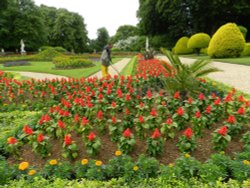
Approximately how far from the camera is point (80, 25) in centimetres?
5494

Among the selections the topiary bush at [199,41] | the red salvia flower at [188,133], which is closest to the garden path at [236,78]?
the red salvia flower at [188,133]

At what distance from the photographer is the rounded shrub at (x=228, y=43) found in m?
19.2

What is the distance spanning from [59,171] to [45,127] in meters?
1.15

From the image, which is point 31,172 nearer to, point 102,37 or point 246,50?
point 246,50

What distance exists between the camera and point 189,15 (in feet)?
122

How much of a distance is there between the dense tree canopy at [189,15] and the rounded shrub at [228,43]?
14.6 metres

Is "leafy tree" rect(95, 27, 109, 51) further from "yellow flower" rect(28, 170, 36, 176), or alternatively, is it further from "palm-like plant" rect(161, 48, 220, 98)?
"yellow flower" rect(28, 170, 36, 176)

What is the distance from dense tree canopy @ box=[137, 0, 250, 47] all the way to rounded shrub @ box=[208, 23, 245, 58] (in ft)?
47.8

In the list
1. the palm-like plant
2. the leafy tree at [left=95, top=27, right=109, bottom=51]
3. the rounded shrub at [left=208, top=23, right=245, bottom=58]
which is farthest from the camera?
the leafy tree at [left=95, top=27, right=109, bottom=51]

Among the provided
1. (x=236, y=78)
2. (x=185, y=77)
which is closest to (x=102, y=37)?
(x=236, y=78)

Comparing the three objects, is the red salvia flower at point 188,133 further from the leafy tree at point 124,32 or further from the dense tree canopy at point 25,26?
the leafy tree at point 124,32

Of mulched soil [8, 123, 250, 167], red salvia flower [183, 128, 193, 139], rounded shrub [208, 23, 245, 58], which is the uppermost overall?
rounded shrub [208, 23, 245, 58]

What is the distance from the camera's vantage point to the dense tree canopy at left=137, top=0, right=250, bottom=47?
32.9 metres


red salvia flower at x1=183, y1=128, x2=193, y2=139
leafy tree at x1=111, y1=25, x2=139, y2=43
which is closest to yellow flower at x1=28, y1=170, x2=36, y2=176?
red salvia flower at x1=183, y1=128, x2=193, y2=139
